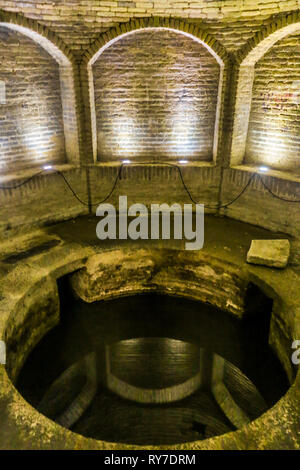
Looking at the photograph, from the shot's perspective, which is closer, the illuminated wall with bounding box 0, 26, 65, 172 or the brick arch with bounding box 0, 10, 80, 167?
the brick arch with bounding box 0, 10, 80, 167

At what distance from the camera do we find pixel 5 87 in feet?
20.6

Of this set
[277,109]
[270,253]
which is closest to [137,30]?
[277,109]

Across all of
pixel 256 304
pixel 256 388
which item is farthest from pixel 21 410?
pixel 256 304

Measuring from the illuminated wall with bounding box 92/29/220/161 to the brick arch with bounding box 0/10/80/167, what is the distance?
19.3 inches

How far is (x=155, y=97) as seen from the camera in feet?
23.0

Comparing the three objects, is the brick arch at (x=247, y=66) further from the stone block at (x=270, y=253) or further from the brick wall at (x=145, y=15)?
the stone block at (x=270, y=253)

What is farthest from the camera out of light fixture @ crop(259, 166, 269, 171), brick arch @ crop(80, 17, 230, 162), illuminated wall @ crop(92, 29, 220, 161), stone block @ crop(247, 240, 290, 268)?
light fixture @ crop(259, 166, 269, 171)

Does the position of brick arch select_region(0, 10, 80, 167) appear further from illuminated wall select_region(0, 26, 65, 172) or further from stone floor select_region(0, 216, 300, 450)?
stone floor select_region(0, 216, 300, 450)

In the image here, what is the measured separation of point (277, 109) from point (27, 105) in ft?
14.7

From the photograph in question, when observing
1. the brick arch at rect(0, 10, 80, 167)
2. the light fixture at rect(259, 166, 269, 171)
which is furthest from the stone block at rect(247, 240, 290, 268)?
the brick arch at rect(0, 10, 80, 167)

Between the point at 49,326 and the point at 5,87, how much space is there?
159 inches

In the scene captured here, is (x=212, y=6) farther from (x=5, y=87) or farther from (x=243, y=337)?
(x=243, y=337)

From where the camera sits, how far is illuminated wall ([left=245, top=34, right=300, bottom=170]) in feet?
20.6

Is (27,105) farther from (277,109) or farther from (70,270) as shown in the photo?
(277,109)
